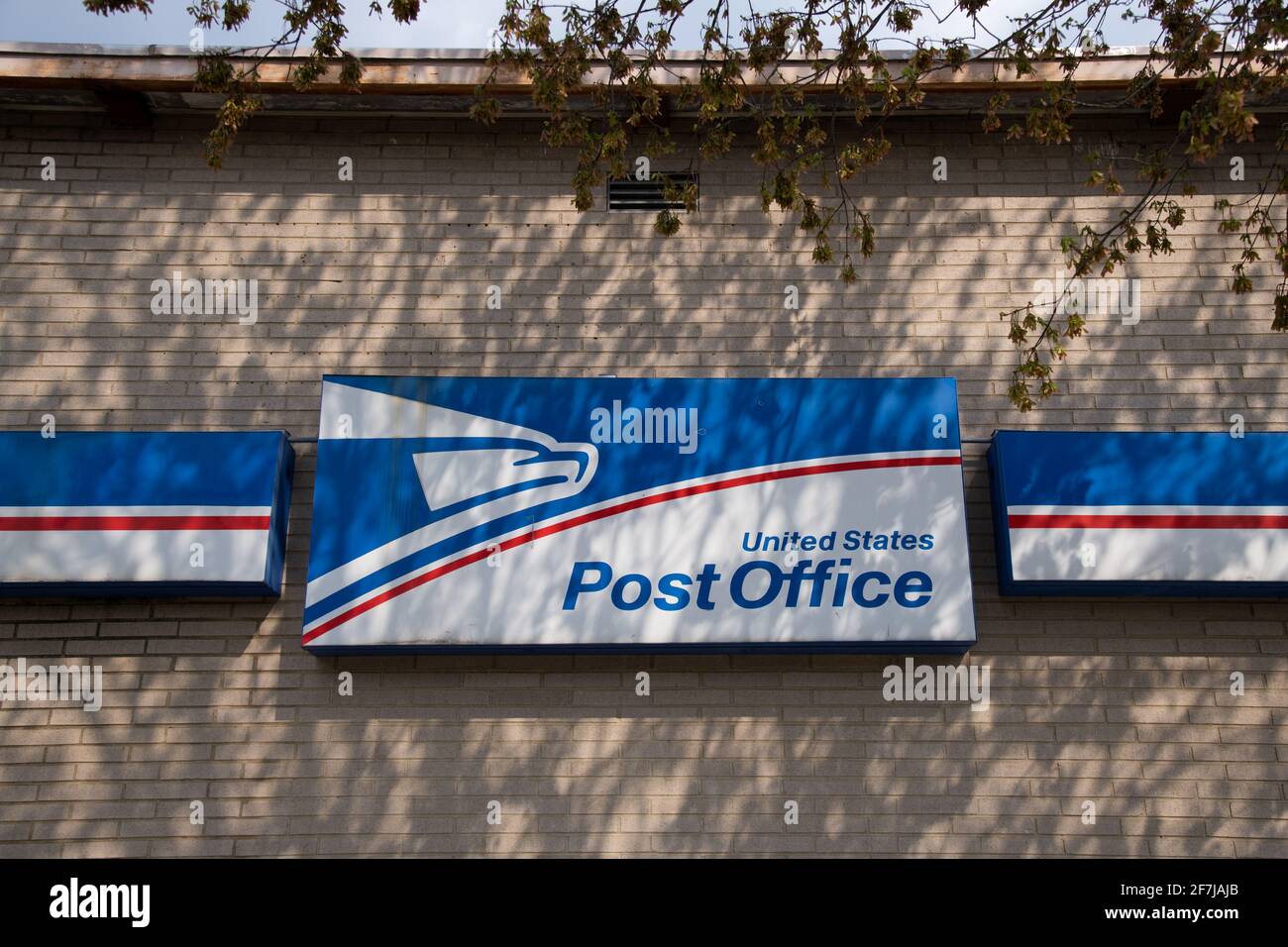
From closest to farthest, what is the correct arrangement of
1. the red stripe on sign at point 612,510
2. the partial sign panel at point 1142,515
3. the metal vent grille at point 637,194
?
the red stripe on sign at point 612,510, the partial sign panel at point 1142,515, the metal vent grille at point 637,194

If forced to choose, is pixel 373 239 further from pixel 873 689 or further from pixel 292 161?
pixel 873 689

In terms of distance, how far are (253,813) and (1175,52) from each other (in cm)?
747

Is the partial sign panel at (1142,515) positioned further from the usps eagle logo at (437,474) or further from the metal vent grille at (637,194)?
the metal vent grille at (637,194)

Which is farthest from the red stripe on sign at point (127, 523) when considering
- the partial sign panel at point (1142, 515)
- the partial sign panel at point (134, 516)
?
the partial sign panel at point (1142, 515)

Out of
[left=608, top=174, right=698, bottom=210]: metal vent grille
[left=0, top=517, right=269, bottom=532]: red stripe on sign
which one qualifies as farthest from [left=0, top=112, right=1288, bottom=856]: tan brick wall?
[left=0, top=517, right=269, bottom=532]: red stripe on sign

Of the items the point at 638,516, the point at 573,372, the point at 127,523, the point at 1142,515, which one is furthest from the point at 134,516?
the point at 1142,515

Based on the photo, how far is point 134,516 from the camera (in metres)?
7.20

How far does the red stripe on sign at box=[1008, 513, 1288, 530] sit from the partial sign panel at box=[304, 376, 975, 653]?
23.6 inches

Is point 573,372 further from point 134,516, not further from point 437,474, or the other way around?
point 134,516

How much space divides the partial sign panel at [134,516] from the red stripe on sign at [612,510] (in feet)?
2.10

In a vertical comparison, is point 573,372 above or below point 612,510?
above

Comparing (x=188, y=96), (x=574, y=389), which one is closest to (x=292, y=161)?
(x=188, y=96)

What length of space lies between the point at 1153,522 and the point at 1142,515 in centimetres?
8

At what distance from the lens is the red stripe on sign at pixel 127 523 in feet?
23.5
